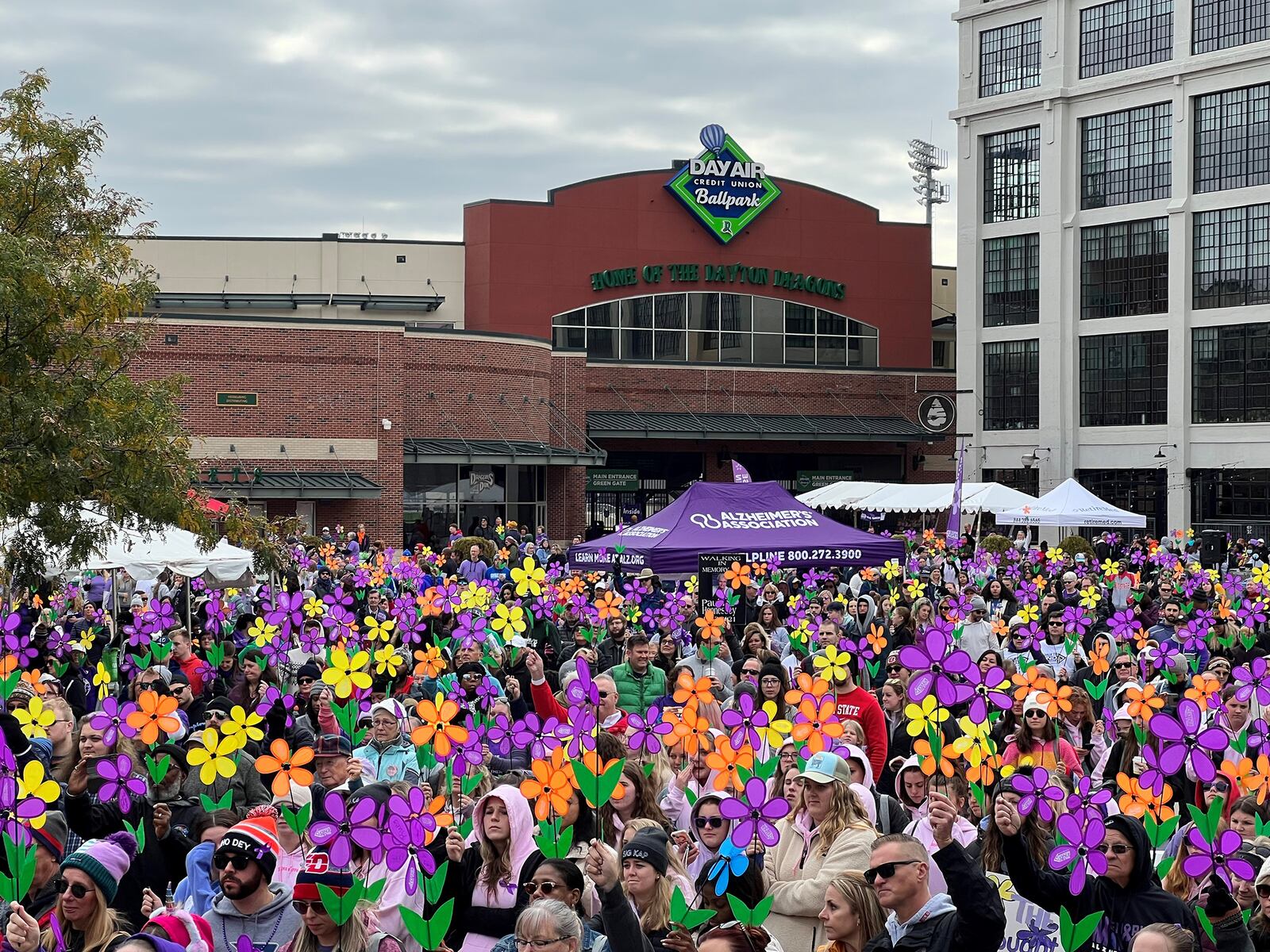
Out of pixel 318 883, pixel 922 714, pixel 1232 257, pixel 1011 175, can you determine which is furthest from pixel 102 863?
pixel 1011 175

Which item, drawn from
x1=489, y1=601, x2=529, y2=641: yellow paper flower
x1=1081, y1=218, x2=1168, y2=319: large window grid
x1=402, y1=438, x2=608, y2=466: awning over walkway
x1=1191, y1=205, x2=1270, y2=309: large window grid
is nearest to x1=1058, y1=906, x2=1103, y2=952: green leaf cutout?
x1=489, y1=601, x2=529, y2=641: yellow paper flower

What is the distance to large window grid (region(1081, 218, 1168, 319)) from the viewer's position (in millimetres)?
52312

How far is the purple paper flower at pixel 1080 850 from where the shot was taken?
6.45 meters

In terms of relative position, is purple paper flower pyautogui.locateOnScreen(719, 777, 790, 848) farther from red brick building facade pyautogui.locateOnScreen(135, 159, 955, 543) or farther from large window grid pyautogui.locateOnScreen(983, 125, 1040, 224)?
large window grid pyautogui.locateOnScreen(983, 125, 1040, 224)

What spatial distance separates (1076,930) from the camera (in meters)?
6.45

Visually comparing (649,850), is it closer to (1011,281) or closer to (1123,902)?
(1123,902)

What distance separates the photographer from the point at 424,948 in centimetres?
658

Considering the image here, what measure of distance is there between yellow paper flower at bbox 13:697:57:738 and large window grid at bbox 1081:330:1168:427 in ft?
154

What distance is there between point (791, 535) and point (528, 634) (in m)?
3.58

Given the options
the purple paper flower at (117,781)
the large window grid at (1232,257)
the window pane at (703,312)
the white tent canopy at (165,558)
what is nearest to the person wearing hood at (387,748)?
the purple paper flower at (117,781)

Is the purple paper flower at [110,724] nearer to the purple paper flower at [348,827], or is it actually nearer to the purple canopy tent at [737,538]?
the purple paper flower at [348,827]

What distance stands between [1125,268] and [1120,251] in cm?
54

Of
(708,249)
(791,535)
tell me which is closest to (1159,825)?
(791,535)

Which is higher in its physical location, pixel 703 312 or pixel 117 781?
pixel 703 312
